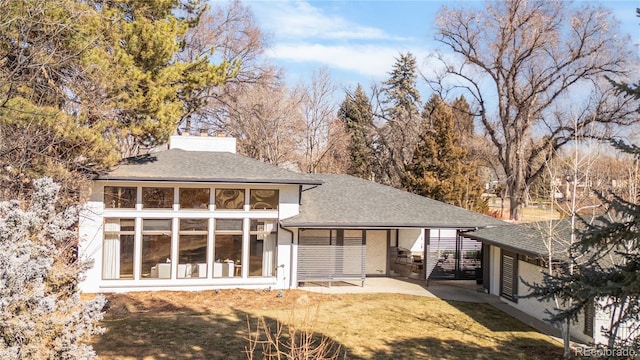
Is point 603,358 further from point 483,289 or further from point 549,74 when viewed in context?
point 549,74

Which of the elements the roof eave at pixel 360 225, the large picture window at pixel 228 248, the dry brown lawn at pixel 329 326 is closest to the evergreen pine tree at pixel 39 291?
the dry brown lawn at pixel 329 326

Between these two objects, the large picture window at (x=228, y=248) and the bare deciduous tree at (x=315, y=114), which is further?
the bare deciduous tree at (x=315, y=114)

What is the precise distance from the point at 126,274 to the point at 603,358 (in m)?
13.6

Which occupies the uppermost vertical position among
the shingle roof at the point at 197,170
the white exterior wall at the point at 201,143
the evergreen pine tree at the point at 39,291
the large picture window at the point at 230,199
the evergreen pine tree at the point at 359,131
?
the evergreen pine tree at the point at 359,131

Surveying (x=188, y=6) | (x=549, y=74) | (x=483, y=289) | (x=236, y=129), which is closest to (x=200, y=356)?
(x=483, y=289)

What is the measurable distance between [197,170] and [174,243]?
2.56m

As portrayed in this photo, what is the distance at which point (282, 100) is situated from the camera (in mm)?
32531

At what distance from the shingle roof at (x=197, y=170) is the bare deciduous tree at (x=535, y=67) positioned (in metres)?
19.2

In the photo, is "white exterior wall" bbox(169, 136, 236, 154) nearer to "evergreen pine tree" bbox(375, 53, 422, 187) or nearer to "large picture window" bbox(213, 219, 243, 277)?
"large picture window" bbox(213, 219, 243, 277)

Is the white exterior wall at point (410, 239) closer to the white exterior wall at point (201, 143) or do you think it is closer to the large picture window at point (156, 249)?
the white exterior wall at point (201, 143)

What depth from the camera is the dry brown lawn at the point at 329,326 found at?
10438mm

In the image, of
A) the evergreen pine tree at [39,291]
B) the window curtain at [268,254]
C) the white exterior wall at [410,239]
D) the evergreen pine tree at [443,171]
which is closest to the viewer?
the evergreen pine tree at [39,291]

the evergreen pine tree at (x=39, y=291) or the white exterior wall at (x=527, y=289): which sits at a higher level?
the evergreen pine tree at (x=39, y=291)

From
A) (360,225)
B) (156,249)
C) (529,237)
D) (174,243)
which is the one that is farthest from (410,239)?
(156,249)
